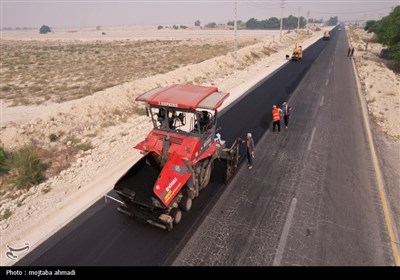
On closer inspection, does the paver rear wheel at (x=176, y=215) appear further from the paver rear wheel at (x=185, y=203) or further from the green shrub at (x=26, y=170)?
the green shrub at (x=26, y=170)

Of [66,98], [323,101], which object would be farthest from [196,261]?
[66,98]

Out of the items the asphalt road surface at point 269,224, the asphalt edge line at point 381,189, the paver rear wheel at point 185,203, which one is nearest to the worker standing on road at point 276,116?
the asphalt road surface at point 269,224

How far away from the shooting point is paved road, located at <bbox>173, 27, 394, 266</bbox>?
7.09 metres

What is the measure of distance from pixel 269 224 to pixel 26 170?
9.47 metres

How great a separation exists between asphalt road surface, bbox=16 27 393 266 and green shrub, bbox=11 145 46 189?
3484 millimetres

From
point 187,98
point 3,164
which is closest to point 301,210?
point 187,98

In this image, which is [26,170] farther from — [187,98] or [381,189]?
[381,189]

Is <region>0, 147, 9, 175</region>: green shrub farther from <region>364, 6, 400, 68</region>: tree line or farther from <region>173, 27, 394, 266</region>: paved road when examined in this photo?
<region>364, 6, 400, 68</region>: tree line

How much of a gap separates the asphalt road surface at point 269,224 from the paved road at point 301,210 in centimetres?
3

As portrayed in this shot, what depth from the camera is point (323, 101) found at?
20.1 metres

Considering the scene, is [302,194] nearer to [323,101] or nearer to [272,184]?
[272,184]

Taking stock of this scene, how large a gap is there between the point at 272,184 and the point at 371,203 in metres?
3.25

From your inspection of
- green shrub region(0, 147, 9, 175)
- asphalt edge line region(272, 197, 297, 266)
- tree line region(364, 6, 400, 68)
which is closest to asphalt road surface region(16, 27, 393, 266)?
asphalt edge line region(272, 197, 297, 266)

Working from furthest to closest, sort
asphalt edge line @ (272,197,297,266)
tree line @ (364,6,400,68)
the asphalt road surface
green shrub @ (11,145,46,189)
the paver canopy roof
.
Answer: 1. tree line @ (364,6,400,68)
2. green shrub @ (11,145,46,189)
3. the paver canopy roof
4. the asphalt road surface
5. asphalt edge line @ (272,197,297,266)
